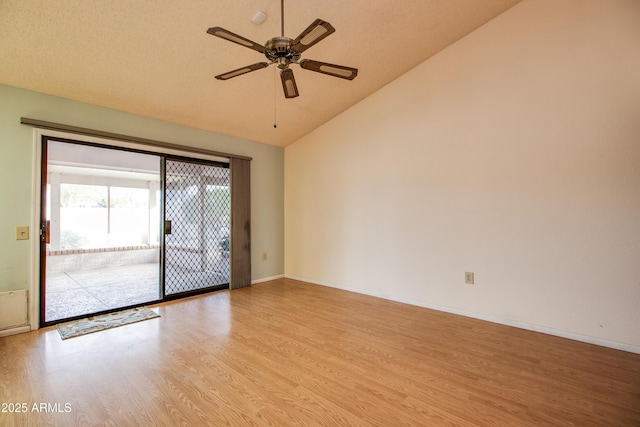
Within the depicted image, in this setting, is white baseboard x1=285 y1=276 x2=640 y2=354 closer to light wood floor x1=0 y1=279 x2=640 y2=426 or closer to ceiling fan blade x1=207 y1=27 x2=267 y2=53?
light wood floor x1=0 y1=279 x2=640 y2=426

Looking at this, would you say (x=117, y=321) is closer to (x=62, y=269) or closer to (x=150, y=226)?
(x=62, y=269)

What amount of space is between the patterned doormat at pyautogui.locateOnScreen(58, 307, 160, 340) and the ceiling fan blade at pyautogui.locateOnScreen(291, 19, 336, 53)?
3.28 meters

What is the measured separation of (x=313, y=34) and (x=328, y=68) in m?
0.41

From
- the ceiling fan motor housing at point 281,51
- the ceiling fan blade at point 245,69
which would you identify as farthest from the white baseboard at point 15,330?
the ceiling fan motor housing at point 281,51

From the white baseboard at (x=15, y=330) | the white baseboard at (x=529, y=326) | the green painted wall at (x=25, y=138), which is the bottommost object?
the white baseboard at (x=529, y=326)

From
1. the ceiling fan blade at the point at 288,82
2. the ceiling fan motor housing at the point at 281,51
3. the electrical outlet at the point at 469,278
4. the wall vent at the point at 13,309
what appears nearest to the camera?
the ceiling fan motor housing at the point at 281,51

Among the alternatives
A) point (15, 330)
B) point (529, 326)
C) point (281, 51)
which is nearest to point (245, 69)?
point (281, 51)

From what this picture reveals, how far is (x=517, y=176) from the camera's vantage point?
9.52 ft

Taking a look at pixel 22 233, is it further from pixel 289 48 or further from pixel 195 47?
pixel 289 48

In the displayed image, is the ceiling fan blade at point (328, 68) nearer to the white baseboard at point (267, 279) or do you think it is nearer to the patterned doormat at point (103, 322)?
the patterned doormat at point (103, 322)

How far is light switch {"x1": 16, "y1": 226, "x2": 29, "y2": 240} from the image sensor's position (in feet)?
9.04

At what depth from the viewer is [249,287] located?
182 inches

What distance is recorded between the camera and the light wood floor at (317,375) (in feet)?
5.31

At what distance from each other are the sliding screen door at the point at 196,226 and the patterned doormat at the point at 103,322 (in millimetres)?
609
